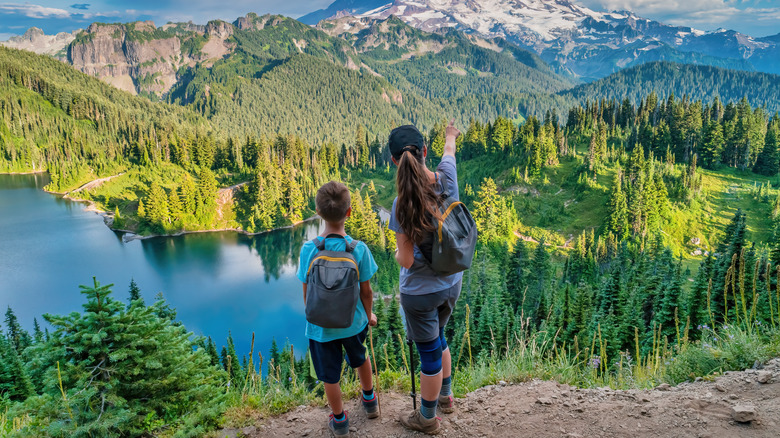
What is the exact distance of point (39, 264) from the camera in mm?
60094

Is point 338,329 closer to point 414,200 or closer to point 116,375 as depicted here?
point 414,200

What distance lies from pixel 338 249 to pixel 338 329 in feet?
2.78

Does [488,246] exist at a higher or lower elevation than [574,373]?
lower

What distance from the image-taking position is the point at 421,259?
4102 mm

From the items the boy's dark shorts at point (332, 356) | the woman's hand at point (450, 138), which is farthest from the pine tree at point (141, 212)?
the woman's hand at point (450, 138)

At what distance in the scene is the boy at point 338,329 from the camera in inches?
165

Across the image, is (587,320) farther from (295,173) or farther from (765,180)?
(295,173)

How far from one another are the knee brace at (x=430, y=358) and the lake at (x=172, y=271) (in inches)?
1426

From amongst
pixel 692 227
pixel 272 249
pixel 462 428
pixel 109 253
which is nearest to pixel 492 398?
pixel 462 428

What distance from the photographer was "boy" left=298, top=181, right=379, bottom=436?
165 inches

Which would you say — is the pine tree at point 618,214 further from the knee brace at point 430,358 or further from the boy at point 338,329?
the boy at point 338,329

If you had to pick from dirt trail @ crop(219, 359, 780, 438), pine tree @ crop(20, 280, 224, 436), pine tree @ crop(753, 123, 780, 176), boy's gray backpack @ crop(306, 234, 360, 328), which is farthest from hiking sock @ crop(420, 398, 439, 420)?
pine tree @ crop(753, 123, 780, 176)

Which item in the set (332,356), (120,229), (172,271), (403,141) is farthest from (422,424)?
→ (120,229)

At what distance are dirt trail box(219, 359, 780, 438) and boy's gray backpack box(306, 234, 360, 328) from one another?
4.44 feet
